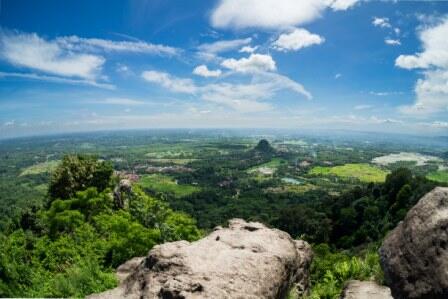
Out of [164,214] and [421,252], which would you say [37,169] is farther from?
[421,252]

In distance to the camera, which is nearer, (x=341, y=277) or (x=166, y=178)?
(x=341, y=277)

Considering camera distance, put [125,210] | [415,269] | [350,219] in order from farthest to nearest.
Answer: [350,219] → [125,210] → [415,269]

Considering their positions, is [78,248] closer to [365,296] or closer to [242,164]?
[365,296]

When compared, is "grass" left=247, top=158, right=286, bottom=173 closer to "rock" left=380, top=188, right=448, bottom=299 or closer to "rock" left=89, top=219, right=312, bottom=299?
"rock" left=89, top=219, right=312, bottom=299

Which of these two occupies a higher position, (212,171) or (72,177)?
(72,177)

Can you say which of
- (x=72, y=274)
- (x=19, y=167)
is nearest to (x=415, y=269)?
(x=72, y=274)

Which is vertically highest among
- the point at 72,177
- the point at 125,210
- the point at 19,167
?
the point at 72,177

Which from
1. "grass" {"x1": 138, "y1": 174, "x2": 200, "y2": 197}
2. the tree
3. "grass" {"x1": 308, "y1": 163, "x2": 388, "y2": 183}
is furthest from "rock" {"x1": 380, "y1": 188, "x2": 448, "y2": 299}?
"grass" {"x1": 308, "y1": 163, "x2": 388, "y2": 183}
